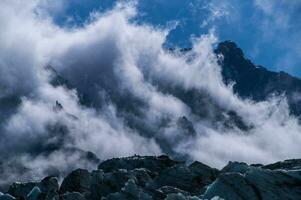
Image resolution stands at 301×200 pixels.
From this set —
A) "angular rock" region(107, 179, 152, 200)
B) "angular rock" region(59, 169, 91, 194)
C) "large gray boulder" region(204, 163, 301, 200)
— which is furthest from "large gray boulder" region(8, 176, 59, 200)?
"large gray boulder" region(204, 163, 301, 200)

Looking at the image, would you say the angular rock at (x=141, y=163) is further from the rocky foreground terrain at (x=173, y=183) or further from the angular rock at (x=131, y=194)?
the angular rock at (x=131, y=194)

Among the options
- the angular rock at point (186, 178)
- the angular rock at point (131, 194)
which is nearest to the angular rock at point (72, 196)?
the angular rock at point (186, 178)

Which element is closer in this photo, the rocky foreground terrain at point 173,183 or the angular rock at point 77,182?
the rocky foreground terrain at point 173,183

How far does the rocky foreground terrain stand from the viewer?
6391 cm

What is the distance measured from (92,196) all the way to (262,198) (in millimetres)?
48258

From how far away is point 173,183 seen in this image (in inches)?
3868

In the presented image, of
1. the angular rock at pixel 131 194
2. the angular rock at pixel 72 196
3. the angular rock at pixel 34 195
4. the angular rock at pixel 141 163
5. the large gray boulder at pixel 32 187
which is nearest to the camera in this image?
the angular rock at pixel 131 194

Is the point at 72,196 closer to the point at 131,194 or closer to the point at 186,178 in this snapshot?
the point at 131,194

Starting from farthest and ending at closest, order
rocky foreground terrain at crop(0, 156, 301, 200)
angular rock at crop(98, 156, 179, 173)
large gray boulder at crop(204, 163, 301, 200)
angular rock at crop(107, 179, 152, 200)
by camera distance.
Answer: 1. angular rock at crop(98, 156, 179, 173)
2. angular rock at crop(107, 179, 152, 200)
3. rocky foreground terrain at crop(0, 156, 301, 200)
4. large gray boulder at crop(204, 163, 301, 200)

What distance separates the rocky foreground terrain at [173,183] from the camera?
210 ft

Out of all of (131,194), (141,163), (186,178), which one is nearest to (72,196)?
(131,194)

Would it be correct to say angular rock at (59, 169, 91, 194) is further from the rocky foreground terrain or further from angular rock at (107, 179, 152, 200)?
angular rock at (107, 179, 152, 200)

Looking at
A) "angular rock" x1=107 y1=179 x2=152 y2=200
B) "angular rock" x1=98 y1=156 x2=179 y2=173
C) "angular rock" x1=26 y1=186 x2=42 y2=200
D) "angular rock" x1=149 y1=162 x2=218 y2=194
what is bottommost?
"angular rock" x1=107 y1=179 x2=152 y2=200

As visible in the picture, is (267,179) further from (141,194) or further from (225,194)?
(141,194)
